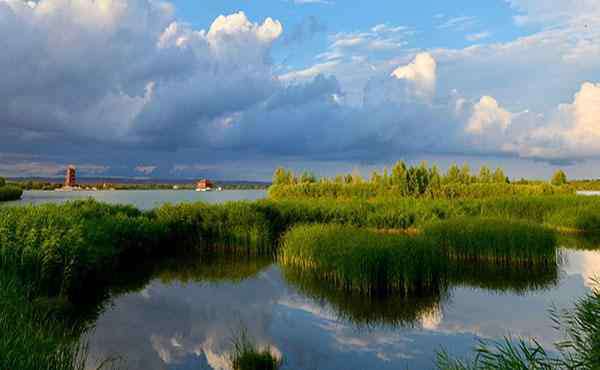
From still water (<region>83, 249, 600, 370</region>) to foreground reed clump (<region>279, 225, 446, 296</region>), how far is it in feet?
2.02

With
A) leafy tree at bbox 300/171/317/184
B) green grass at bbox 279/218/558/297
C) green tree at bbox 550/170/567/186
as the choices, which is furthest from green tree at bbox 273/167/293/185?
green tree at bbox 550/170/567/186

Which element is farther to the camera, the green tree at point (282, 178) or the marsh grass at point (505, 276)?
the green tree at point (282, 178)

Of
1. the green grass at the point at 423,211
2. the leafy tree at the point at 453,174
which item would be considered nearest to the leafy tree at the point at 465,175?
the leafy tree at the point at 453,174

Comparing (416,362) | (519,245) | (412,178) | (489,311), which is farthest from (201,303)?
(412,178)

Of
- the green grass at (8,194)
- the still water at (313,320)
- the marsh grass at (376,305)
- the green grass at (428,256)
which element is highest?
the green grass at (8,194)

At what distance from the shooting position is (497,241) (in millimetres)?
19000

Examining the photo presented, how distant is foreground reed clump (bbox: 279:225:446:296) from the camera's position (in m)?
14.0

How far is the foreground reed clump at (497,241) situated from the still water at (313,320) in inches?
62.6

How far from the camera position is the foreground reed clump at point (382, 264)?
14.0 metres

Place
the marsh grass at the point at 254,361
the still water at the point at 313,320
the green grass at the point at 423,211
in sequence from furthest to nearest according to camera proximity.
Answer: the green grass at the point at 423,211
the still water at the point at 313,320
the marsh grass at the point at 254,361

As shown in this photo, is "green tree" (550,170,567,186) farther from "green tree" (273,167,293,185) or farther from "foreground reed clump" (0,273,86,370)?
"foreground reed clump" (0,273,86,370)

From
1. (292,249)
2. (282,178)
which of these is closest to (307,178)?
(282,178)

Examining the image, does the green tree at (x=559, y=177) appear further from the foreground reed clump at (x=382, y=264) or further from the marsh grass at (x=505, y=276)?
the foreground reed clump at (x=382, y=264)

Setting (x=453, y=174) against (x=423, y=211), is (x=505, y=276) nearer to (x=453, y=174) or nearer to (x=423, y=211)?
(x=423, y=211)
